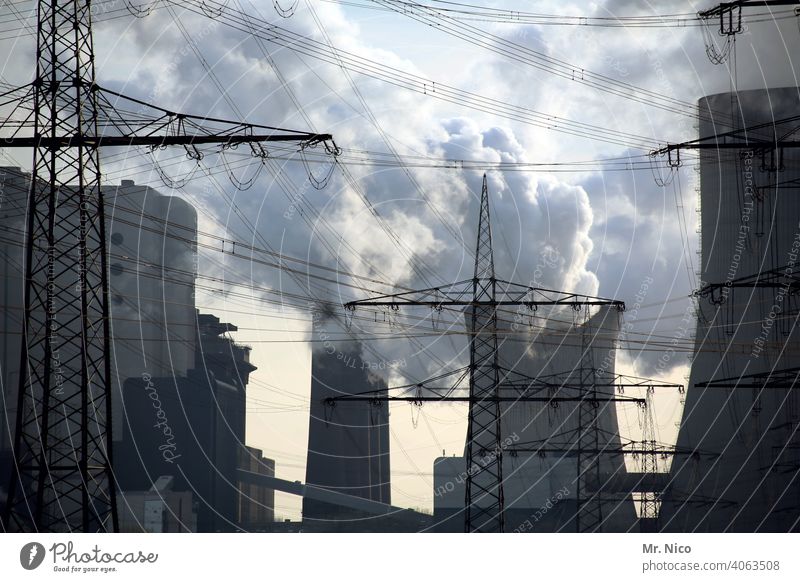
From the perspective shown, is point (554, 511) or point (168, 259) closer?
point (554, 511)

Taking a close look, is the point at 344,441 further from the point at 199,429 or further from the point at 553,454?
the point at 553,454

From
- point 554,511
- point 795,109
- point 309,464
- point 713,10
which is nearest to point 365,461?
point 309,464

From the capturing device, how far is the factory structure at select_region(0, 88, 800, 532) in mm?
47750

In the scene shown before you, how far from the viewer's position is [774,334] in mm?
51562

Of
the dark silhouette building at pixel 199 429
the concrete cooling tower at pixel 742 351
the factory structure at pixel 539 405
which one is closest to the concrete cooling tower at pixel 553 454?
the factory structure at pixel 539 405

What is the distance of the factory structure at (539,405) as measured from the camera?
157ft

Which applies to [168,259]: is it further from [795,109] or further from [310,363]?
[795,109]

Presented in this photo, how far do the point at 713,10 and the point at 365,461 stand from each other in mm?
75670
